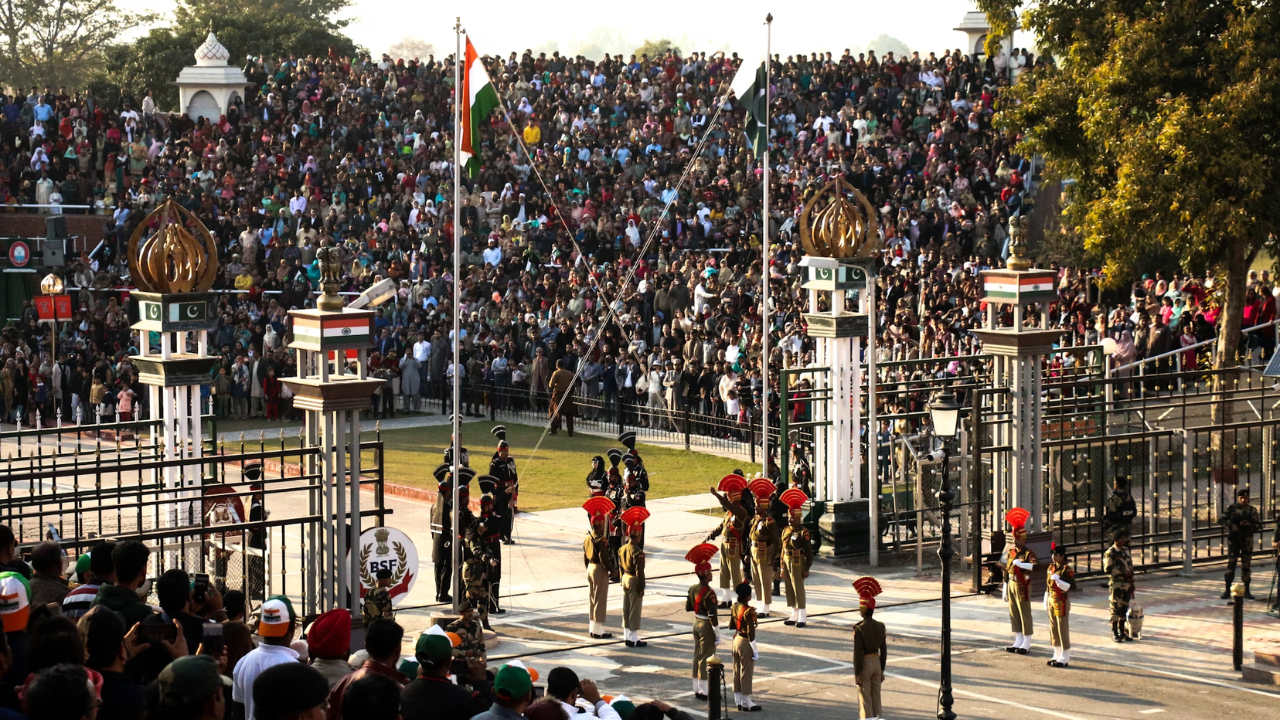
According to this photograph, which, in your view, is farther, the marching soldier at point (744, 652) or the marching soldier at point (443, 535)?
the marching soldier at point (443, 535)

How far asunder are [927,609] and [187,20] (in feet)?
161

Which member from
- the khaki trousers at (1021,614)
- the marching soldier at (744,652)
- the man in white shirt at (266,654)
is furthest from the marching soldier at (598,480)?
the man in white shirt at (266,654)

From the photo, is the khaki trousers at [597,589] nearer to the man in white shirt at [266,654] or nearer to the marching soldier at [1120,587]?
the marching soldier at [1120,587]

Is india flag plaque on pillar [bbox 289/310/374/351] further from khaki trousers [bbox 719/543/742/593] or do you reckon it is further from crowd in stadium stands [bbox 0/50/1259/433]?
crowd in stadium stands [bbox 0/50/1259/433]

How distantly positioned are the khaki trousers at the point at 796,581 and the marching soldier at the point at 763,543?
0.34 metres

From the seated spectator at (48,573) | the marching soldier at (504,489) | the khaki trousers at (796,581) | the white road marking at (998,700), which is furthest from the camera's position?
the marching soldier at (504,489)

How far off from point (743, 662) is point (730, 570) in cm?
411

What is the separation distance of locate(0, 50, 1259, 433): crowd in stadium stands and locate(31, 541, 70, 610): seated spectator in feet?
53.2

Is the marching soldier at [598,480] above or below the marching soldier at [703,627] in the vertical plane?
above

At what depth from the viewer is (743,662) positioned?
14961mm

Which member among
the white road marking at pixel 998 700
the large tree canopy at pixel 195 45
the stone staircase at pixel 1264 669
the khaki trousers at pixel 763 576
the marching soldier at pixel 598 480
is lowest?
the white road marking at pixel 998 700

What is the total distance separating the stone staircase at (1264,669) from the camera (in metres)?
16.0

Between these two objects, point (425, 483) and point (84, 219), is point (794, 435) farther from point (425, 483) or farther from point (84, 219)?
point (84, 219)

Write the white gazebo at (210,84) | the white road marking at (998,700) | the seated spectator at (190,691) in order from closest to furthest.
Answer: the seated spectator at (190,691)
the white road marking at (998,700)
the white gazebo at (210,84)
